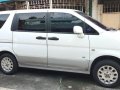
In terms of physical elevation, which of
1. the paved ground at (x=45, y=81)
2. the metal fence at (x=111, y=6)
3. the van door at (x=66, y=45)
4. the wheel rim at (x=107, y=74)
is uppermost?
the metal fence at (x=111, y=6)

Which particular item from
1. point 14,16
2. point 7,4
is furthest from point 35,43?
point 7,4

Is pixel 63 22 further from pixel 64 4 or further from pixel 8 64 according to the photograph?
pixel 64 4

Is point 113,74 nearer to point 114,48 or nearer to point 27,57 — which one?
point 114,48

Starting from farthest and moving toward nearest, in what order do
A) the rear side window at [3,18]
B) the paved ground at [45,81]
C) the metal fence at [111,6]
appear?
the metal fence at [111,6], the rear side window at [3,18], the paved ground at [45,81]

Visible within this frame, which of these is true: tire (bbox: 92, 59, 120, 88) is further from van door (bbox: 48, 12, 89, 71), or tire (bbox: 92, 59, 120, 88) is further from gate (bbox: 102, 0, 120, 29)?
gate (bbox: 102, 0, 120, 29)

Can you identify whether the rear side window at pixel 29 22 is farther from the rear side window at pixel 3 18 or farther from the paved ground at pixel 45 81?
the paved ground at pixel 45 81

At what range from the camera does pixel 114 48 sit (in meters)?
6.98

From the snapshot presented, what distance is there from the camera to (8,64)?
27.5 ft

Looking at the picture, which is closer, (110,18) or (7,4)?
(110,18)

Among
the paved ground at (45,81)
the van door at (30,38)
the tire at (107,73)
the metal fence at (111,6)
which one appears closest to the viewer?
the tire at (107,73)

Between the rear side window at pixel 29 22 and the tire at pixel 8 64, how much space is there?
2.60 ft

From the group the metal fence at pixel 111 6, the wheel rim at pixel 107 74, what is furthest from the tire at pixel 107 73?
the metal fence at pixel 111 6

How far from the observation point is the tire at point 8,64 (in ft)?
27.1

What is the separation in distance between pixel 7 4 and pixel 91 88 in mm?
11225
